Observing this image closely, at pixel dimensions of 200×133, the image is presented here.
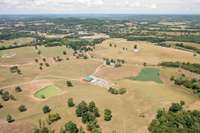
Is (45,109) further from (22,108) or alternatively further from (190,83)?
(190,83)

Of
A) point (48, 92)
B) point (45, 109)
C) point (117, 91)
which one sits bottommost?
point (48, 92)

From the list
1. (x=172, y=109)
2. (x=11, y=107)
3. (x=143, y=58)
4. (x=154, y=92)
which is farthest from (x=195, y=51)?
(x=11, y=107)

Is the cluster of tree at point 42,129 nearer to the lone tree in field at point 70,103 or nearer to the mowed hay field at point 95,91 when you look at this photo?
the mowed hay field at point 95,91

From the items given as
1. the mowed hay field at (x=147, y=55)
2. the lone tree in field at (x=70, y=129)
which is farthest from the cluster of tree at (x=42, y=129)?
the mowed hay field at (x=147, y=55)

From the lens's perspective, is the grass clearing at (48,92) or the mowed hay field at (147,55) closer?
the grass clearing at (48,92)

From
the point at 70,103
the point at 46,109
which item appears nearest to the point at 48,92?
the point at 70,103

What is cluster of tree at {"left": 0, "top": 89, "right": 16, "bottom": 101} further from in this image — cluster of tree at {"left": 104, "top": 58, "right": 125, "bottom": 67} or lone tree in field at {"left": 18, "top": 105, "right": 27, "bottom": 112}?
cluster of tree at {"left": 104, "top": 58, "right": 125, "bottom": 67}
